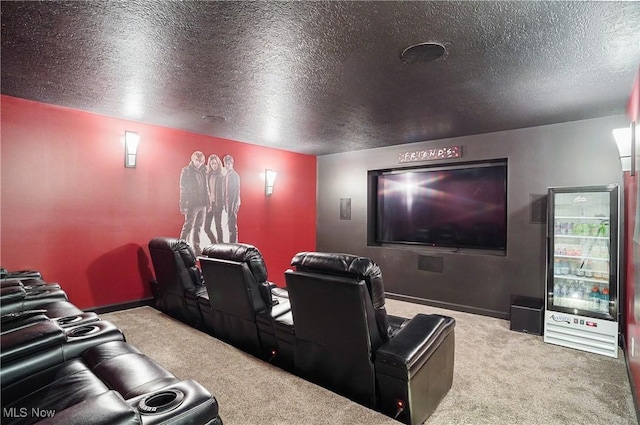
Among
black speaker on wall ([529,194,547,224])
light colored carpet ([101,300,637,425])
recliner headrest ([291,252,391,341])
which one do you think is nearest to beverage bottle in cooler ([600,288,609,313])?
light colored carpet ([101,300,637,425])

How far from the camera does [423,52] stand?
235cm

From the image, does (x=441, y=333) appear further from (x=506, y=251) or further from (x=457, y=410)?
(x=506, y=251)

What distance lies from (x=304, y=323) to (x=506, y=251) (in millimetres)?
3413

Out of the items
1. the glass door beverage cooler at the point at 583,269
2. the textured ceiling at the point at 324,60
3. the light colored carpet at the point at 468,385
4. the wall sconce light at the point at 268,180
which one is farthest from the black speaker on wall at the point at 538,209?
the wall sconce light at the point at 268,180

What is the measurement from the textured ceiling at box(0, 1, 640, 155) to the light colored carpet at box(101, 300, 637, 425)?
8.17 ft

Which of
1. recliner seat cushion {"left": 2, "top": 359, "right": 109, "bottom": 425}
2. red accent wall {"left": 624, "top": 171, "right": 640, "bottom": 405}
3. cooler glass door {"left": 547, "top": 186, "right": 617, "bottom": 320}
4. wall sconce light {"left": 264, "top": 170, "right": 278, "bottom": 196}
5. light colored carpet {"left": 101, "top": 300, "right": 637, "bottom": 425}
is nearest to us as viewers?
recliner seat cushion {"left": 2, "top": 359, "right": 109, "bottom": 425}

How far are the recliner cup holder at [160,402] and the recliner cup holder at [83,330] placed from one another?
38.7 inches

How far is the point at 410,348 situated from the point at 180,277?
2.71 meters

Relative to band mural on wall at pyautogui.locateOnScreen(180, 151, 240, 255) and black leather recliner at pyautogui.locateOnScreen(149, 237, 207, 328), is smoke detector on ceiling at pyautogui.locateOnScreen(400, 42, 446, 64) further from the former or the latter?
band mural on wall at pyautogui.locateOnScreen(180, 151, 240, 255)

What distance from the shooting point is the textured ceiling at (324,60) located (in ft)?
6.30

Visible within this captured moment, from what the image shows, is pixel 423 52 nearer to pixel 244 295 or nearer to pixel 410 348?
pixel 410 348

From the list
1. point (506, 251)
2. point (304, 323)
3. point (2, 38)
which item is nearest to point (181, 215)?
point (2, 38)

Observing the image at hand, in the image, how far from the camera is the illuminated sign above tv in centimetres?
494

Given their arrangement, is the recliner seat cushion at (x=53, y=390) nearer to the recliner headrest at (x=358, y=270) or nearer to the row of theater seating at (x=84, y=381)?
the row of theater seating at (x=84, y=381)
